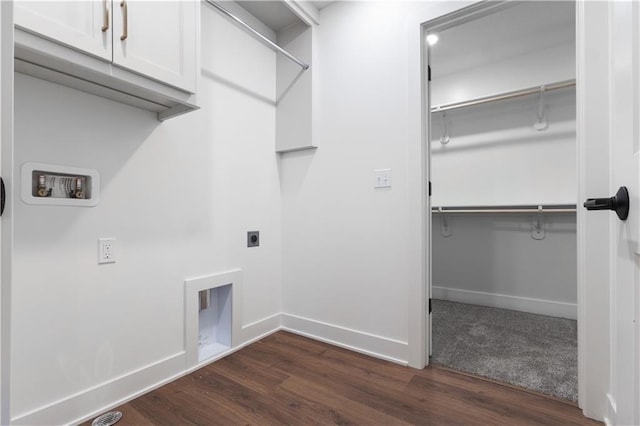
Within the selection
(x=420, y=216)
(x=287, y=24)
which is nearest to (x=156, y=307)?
(x=420, y=216)

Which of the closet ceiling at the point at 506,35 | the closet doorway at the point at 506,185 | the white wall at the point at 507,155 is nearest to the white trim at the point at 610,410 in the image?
the closet doorway at the point at 506,185

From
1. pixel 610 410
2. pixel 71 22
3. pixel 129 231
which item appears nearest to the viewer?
pixel 71 22

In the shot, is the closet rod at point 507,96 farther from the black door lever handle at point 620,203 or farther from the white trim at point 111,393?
the white trim at point 111,393

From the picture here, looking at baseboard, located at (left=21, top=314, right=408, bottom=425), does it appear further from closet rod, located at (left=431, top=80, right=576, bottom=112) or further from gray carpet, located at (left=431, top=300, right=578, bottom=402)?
closet rod, located at (left=431, top=80, right=576, bottom=112)

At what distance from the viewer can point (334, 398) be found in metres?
1.49

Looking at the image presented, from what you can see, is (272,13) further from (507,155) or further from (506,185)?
(506,185)

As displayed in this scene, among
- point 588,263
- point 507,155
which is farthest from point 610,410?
point 507,155

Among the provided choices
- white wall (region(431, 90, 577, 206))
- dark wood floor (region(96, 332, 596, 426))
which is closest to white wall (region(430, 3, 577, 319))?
white wall (region(431, 90, 577, 206))

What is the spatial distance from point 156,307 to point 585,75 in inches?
93.5

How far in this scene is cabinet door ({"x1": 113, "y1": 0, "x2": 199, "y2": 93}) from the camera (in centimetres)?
114

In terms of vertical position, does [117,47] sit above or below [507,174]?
above

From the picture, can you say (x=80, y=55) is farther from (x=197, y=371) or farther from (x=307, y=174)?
(x=197, y=371)

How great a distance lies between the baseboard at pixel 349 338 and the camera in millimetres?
1876

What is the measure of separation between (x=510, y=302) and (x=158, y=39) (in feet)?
11.3
